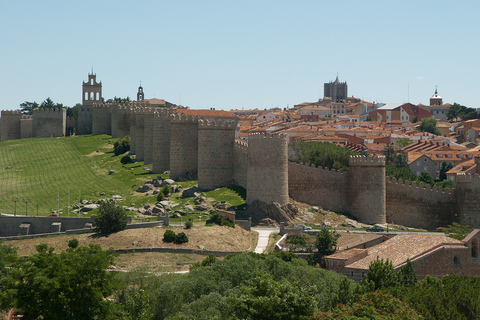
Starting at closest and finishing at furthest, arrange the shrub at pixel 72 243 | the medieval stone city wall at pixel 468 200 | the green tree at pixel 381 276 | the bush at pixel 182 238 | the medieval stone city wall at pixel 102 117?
the green tree at pixel 381 276 < the shrub at pixel 72 243 < the bush at pixel 182 238 < the medieval stone city wall at pixel 468 200 < the medieval stone city wall at pixel 102 117

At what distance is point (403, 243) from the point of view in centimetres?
4562

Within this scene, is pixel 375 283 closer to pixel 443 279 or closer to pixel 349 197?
pixel 443 279

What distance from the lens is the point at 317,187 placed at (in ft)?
192

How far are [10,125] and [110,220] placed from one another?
160 ft

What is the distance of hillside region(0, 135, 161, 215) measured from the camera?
61594mm

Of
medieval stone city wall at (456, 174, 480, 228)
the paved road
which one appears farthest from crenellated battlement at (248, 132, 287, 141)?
medieval stone city wall at (456, 174, 480, 228)

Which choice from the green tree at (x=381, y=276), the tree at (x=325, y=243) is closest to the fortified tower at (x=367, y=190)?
the tree at (x=325, y=243)

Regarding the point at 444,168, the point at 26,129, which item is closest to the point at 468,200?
the point at 444,168

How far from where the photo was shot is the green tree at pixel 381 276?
128 feet

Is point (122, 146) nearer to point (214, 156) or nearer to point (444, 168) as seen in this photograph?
point (214, 156)

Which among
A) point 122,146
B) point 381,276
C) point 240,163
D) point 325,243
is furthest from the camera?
point 122,146

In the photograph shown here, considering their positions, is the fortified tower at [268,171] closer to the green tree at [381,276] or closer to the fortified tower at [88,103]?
the green tree at [381,276]

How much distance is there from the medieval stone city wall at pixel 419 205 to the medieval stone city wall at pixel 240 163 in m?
9.43

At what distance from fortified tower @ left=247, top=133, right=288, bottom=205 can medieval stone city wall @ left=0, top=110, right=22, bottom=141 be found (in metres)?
46.6
